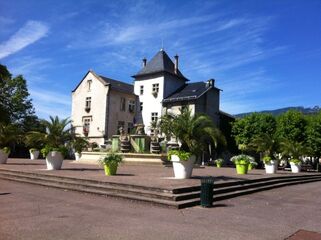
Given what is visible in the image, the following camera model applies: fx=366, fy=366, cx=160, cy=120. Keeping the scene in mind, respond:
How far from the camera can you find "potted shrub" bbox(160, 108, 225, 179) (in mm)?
15602

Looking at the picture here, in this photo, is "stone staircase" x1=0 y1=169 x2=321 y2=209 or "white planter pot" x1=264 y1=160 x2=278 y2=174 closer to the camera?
"stone staircase" x1=0 y1=169 x2=321 y2=209

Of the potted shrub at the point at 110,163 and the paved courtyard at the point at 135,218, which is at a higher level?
the potted shrub at the point at 110,163

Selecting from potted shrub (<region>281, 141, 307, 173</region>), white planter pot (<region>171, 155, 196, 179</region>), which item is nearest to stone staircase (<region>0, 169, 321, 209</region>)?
white planter pot (<region>171, 155, 196, 179</region>)

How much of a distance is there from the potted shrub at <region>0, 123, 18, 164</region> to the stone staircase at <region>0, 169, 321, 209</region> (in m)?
6.63

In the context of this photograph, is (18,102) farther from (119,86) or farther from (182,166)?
(182,166)

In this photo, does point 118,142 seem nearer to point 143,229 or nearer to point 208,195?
point 208,195

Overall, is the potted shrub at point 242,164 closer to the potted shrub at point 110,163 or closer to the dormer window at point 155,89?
the potted shrub at point 110,163

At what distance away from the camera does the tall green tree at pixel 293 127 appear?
44.2m

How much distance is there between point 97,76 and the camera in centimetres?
4988

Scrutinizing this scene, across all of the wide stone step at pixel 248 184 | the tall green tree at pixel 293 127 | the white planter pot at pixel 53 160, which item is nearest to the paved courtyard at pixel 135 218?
the wide stone step at pixel 248 184

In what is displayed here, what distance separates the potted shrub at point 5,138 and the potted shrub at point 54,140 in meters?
5.73

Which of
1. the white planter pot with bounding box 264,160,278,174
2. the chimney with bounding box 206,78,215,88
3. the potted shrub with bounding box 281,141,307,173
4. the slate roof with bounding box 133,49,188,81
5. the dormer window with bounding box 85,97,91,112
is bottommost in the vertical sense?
the white planter pot with bounding box 264,160,278,174

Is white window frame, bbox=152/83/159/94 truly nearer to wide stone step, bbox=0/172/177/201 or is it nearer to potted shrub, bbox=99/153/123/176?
potted shrub, bbox=99/153/123/176

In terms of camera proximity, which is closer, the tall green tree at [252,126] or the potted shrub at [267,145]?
the potted shrub at [267,145]
